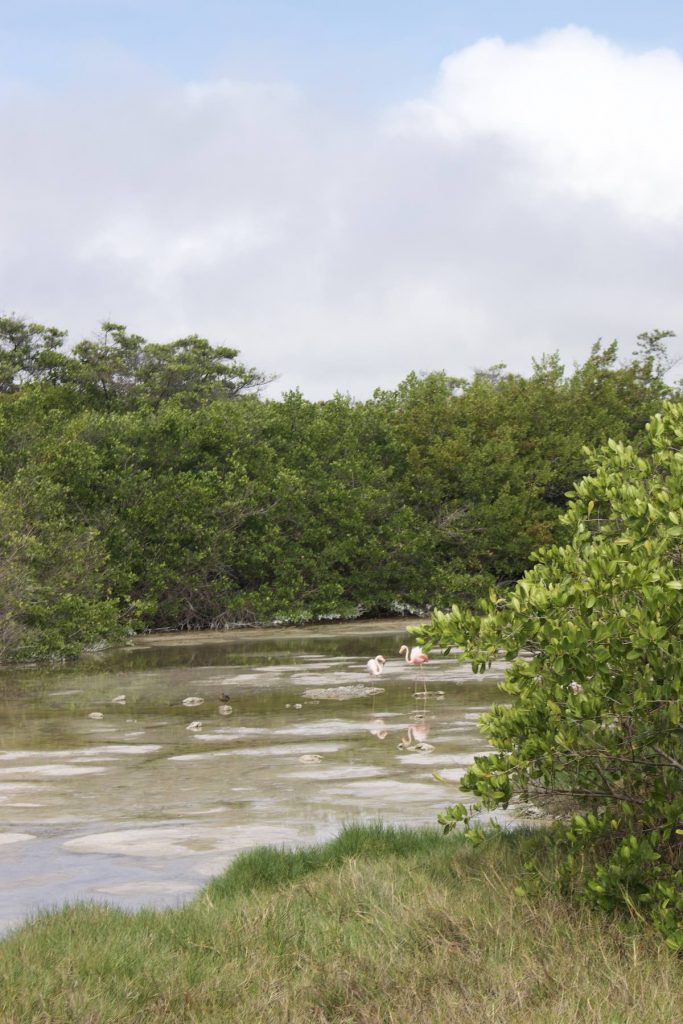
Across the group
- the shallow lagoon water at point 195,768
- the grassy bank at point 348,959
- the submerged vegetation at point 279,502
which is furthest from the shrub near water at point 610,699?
the submerged vegetation at point 279,502

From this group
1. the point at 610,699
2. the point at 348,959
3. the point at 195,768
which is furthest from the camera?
the point at 195,768

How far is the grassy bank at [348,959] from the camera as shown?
4.55 m

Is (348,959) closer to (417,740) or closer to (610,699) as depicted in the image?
(610,699)

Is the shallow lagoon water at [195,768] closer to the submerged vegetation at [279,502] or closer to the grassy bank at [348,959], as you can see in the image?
the grassy bank at [348,959]

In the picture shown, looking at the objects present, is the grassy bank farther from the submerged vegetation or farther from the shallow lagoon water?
the submerged vegetation

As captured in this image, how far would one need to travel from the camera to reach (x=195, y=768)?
9914 millimetres

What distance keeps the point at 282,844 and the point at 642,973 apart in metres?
2.58

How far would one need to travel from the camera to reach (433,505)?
33.2m

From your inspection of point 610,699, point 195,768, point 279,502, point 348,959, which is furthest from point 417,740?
point 279,502

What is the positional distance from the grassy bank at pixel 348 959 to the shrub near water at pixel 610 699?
1.10 ft

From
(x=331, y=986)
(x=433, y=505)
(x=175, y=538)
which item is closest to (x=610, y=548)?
(x=331, y=986)

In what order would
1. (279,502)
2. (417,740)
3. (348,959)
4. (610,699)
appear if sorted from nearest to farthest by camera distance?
(348,959), (610,699), (417,740), (279,502)

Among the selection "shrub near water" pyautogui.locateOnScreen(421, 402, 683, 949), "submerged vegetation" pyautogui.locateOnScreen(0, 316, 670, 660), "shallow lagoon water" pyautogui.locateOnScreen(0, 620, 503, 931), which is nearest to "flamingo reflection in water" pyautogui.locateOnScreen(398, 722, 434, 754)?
"shallow lagoon water" pyautogui.locateOnScreen(0, 620, 503, 931)

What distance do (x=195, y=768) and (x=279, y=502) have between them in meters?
19.6
